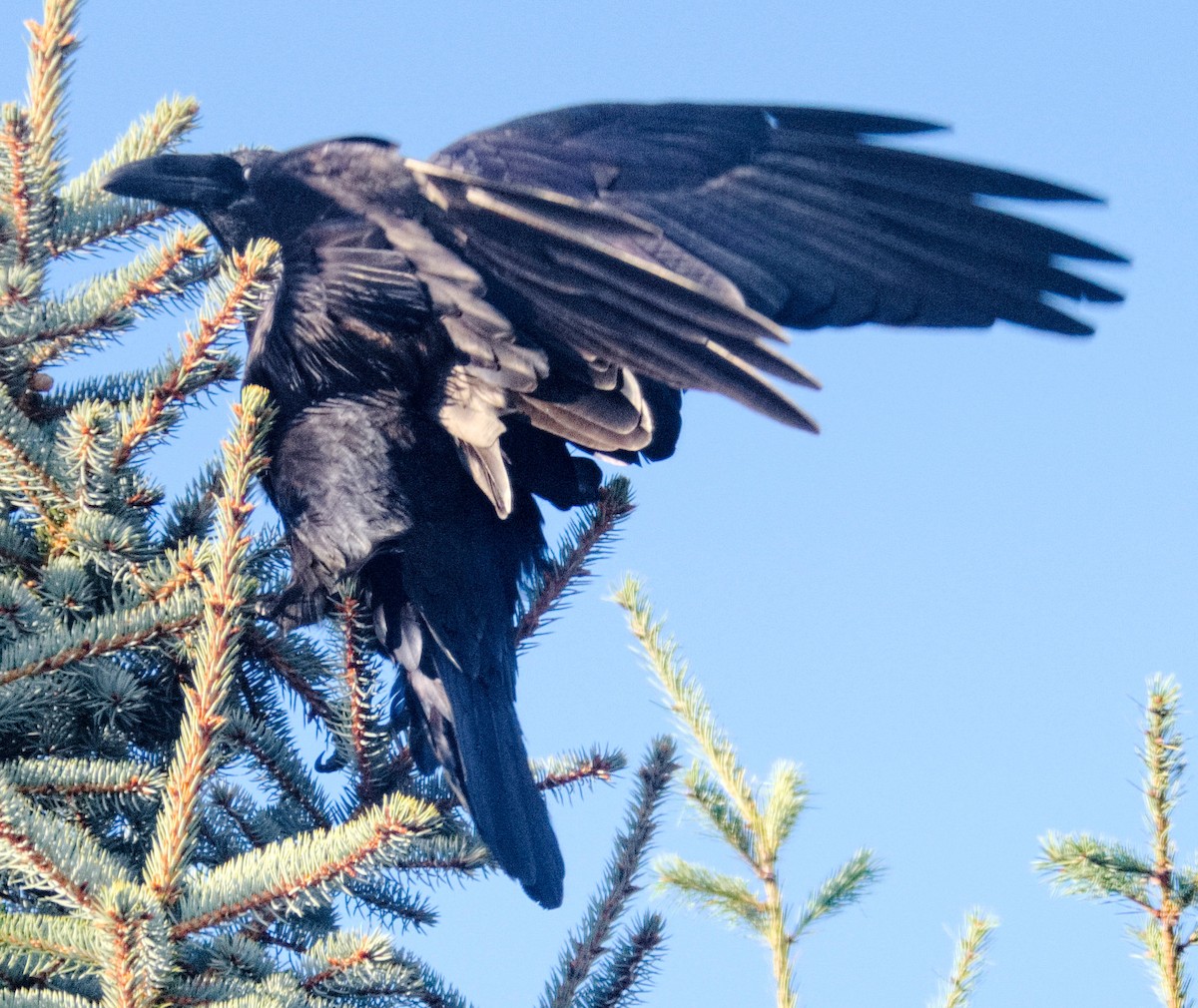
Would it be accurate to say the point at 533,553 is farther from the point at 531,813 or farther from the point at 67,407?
the point at 67,407

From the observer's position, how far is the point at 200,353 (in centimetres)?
241

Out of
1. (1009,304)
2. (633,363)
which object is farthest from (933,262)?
(633,363)

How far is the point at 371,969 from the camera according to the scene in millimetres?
2076

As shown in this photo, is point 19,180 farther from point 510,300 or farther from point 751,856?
point 751,856

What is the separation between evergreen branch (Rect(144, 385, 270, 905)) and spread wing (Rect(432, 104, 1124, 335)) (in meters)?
1.06

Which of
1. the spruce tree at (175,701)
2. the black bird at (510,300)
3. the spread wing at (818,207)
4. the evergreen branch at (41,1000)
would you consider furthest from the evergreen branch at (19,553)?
the spread wing at (818,207)

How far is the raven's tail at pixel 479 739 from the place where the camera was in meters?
2.59

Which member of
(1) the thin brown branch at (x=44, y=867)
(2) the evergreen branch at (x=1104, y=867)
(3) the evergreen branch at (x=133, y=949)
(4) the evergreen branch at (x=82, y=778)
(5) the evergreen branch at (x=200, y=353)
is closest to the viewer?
(3) the evergreen branch at (x=133, y=949)

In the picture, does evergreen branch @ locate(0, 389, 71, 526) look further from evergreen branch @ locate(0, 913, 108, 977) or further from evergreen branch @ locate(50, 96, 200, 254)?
evergreen branch @ locate(0, 913, 108, 977)

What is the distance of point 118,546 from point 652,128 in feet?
5.54

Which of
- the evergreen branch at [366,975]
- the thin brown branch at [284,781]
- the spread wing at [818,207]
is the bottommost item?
the evergreen branch at [366,975]

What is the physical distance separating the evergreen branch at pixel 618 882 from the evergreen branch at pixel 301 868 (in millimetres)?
535

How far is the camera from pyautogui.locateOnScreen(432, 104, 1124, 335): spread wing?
121 inches

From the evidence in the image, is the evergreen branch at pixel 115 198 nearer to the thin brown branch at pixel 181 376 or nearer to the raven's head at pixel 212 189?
the raven's head at pixel 212 189
